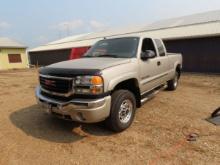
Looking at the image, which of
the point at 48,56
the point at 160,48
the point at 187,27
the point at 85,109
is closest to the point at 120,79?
the point at 85,109

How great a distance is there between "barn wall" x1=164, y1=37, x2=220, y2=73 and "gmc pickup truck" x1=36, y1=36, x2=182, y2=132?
10.6 m

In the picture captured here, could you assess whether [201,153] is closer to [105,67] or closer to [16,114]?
[105,67]

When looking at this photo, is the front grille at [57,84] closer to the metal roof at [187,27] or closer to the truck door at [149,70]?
the truck door at [149,70]

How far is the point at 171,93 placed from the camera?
7.68m

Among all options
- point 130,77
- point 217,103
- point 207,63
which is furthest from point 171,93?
point 207,63

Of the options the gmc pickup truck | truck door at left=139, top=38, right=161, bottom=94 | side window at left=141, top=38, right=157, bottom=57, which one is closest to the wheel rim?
the gmc pickup truck

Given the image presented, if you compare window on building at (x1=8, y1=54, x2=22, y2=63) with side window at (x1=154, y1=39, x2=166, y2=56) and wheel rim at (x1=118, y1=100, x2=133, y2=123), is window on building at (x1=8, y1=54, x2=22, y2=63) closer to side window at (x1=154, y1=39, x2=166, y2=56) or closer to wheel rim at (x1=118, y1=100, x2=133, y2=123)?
side window at (x1=154, y1=39, x2=166, y2=56)

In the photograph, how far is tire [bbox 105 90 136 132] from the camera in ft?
13.1

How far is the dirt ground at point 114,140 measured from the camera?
133 inches

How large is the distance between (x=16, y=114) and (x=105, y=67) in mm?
3352

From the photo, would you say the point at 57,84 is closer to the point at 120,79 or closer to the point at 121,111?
the point at 120,79

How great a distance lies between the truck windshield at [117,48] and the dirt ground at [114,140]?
1.66 metres

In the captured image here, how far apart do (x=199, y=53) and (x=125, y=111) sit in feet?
40.9

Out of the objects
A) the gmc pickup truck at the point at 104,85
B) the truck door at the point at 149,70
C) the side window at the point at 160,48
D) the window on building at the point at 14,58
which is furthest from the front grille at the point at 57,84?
the window on building at the point at 14,58
